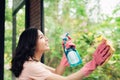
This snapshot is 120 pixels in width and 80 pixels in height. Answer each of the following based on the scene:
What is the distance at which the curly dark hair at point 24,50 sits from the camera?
7.49 ft

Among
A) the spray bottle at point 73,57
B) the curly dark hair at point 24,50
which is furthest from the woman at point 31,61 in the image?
the spray bottle at point 73,57

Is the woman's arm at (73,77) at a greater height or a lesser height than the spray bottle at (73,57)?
lesser

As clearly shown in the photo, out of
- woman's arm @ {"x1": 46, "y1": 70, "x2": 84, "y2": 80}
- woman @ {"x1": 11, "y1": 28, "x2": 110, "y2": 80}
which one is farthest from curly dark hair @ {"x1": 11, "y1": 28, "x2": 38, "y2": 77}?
woman's arm @ {"x1": 46, "y1": 70, "x2": 84, "y2": 80}

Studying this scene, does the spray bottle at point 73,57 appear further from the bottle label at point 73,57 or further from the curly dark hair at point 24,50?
the curly dark hair at point 24,50

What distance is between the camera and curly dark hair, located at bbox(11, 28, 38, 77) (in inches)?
89.8

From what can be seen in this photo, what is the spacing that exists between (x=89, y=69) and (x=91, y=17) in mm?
1610

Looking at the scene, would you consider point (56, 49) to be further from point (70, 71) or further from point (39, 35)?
point (39, 35)

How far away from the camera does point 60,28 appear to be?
3857mm

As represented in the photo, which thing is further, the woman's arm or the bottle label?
the bottle label

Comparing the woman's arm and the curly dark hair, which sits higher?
the curly dark hair

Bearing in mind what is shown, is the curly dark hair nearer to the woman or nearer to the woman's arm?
the woman

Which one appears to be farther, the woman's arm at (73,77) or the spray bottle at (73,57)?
the spray bottle at (73,57)

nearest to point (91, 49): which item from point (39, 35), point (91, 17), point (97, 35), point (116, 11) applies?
point (97, 35)

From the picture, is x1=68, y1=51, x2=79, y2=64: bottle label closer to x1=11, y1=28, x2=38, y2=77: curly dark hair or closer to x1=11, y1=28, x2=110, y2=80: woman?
x1=11, y1=28, x2=110, y2=80: woman
